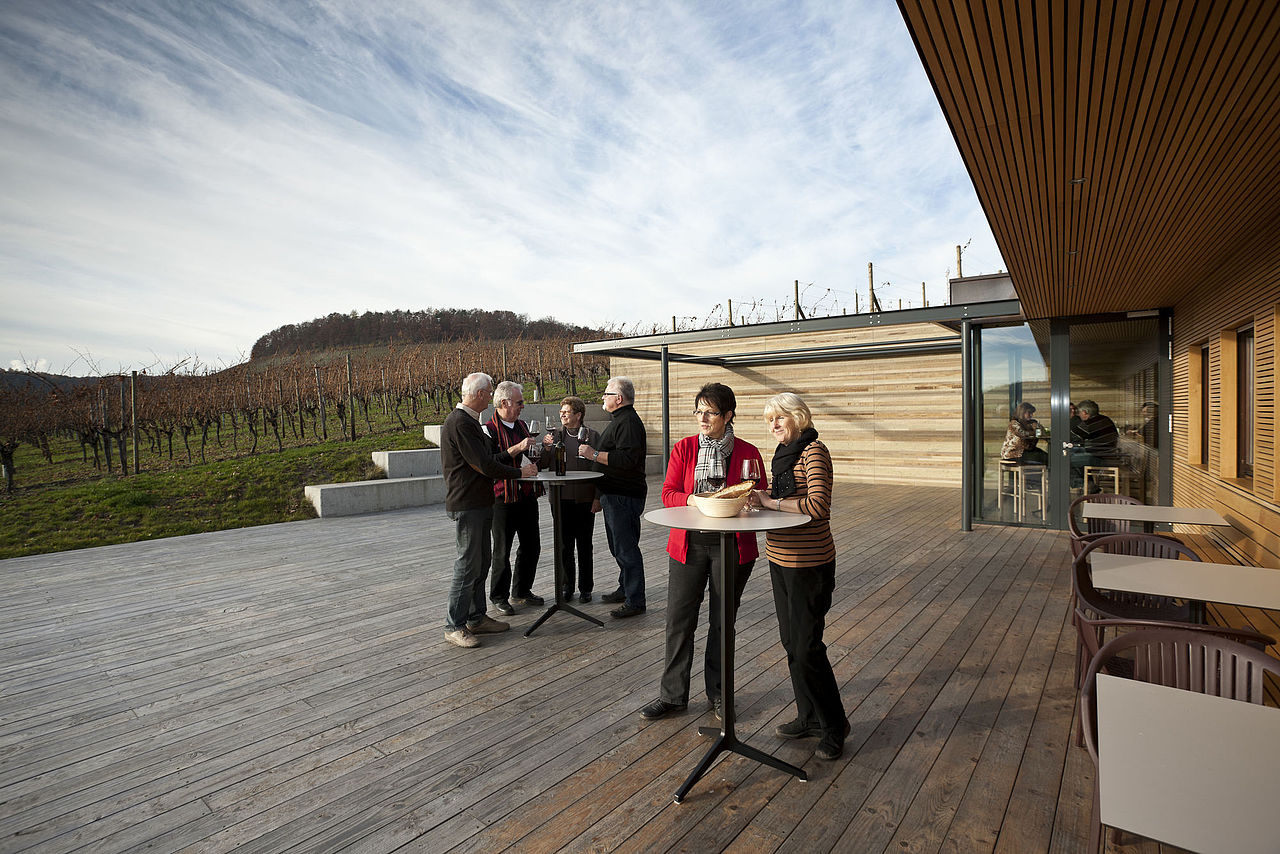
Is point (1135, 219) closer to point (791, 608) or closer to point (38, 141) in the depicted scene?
point (791, 608)

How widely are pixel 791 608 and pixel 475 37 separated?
9721 mm

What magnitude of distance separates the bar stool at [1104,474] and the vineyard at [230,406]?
12.5 m

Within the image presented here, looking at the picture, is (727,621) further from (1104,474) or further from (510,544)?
(1104,474)

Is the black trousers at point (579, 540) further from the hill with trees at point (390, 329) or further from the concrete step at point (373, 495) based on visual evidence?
the hill with trees at point (390, 329)

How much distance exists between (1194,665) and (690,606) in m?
1.66

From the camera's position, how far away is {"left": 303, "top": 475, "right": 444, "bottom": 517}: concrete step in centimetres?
923

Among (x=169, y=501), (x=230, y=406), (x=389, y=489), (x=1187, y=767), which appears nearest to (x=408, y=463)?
(x=389, y=489)

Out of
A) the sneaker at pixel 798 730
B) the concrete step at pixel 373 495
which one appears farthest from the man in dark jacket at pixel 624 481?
the concrete step at pixel 373 495

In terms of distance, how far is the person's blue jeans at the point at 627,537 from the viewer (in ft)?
13.9

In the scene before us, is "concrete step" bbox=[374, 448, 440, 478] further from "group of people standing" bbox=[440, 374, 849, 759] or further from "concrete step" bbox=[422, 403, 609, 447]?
"group of people standing" bbox=[440, 374, 849, 759]

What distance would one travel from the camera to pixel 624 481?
14.0 feet

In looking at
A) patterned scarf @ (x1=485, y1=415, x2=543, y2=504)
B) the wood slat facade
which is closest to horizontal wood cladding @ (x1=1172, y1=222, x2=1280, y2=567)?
the wood slat facade

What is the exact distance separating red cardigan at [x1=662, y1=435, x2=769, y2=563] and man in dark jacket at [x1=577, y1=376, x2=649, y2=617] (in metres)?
1.32

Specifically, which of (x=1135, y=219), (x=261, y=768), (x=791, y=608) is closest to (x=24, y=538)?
(x=261, y=768)
